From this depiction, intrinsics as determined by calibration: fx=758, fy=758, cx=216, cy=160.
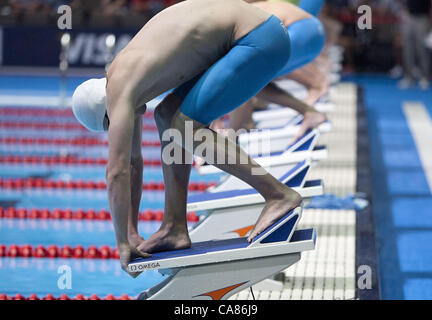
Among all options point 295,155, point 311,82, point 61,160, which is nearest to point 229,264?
point 295,155

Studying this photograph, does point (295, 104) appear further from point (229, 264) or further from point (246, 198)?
point (229, 264)

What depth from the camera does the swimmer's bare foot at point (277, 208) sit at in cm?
276

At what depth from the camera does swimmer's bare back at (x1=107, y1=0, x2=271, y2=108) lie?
2572 millimetres

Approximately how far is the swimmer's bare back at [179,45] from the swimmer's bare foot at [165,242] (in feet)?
1.74

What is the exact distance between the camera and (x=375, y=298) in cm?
311

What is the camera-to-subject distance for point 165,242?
112 inches

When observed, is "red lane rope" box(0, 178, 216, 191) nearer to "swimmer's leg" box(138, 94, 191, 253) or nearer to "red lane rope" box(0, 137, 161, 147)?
"red lane rope" box(0, 137, 161, 147)

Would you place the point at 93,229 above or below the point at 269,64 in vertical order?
below

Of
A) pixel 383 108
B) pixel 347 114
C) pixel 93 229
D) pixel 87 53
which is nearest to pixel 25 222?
pixel 93 229

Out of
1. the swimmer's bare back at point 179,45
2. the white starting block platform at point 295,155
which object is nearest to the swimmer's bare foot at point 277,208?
the swimmer's bare back at point 179,45

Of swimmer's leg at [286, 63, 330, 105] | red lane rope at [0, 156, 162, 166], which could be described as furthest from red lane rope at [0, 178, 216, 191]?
swimmer's leg at [286, 63, 330, 105]

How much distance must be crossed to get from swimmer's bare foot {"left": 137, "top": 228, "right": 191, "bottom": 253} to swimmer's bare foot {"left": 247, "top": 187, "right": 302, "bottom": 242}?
27 cm
